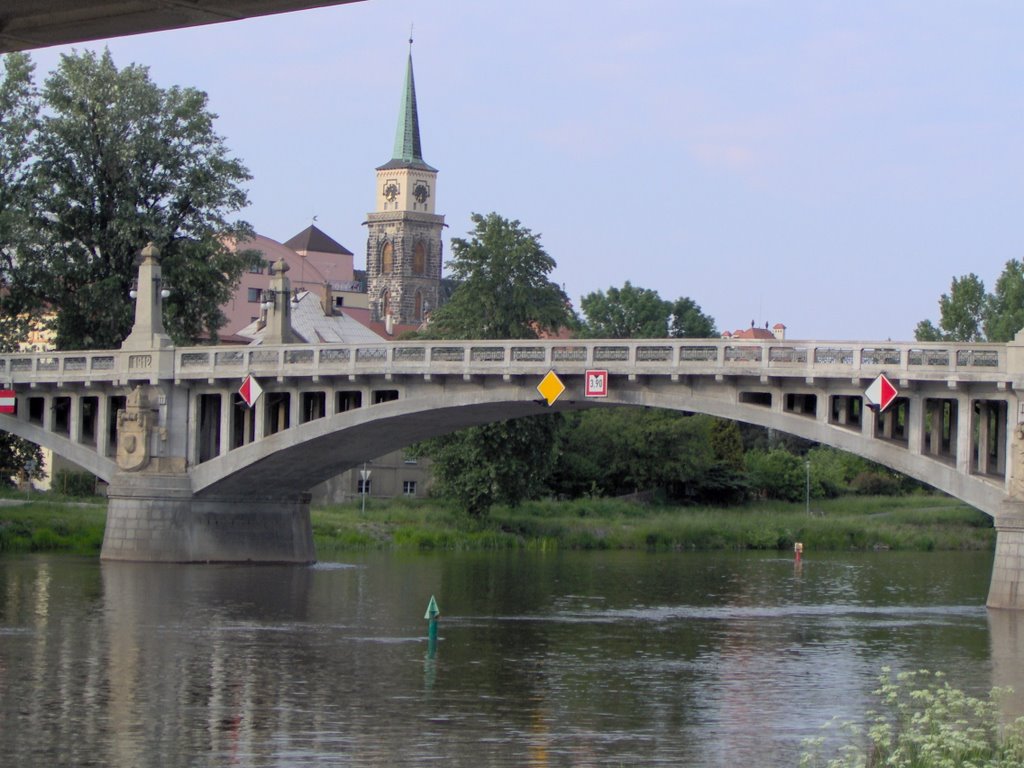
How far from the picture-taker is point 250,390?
54.6m

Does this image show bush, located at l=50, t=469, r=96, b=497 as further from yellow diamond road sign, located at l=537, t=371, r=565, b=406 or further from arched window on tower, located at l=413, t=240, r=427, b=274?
arched window on tower, located at l=413, t=240, r=427, b=274

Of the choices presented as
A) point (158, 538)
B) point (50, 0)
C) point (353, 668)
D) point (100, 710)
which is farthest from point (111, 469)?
point (50, 0)

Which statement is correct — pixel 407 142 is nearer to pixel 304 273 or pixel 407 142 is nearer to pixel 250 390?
pixel 304 273

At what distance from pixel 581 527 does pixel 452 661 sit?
46748 millimetres

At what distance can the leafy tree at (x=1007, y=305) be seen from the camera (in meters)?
91.0

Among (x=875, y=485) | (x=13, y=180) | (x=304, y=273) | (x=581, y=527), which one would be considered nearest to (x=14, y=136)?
(x=13, y=180)

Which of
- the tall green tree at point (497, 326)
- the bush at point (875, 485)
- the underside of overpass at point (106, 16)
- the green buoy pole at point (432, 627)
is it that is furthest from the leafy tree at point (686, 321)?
the underside of overpass at point (106, 16)

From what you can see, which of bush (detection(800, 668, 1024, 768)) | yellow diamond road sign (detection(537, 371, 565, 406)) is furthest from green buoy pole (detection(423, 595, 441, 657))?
yellow diamond road sign (detection(537, 371, 565, 406))

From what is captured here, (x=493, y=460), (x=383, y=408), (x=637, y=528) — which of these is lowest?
(x=637, y=528)

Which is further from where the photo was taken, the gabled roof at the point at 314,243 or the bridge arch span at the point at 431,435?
the gabled roof at the point at 314,243

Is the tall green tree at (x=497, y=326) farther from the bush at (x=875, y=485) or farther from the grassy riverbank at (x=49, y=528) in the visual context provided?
the bush at (x=875, y=485)

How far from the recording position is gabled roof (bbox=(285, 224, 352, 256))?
165913 millimetres

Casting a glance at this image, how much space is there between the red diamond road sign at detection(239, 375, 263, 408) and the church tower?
120935 mm

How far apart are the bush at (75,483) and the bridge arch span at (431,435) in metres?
21.2
